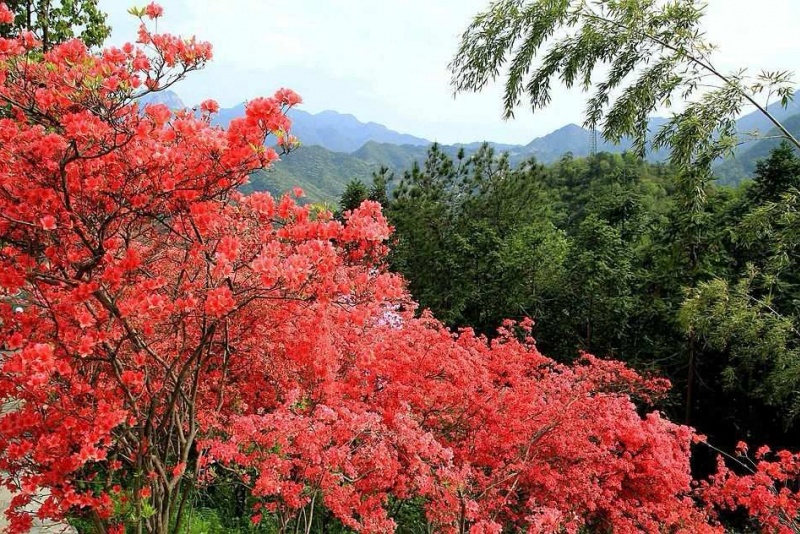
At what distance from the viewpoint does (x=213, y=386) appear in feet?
15.3

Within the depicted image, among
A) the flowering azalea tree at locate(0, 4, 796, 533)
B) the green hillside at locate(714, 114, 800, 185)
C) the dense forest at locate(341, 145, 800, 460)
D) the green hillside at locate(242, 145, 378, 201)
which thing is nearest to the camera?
the flowering azalea tree at locate(0, 4, 796, 533)

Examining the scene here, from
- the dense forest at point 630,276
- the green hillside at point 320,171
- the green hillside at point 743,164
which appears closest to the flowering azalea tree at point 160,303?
the dense forest at point 630,276

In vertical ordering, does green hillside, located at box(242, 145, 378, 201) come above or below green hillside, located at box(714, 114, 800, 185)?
above

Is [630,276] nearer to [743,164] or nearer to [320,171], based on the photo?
[743,164]

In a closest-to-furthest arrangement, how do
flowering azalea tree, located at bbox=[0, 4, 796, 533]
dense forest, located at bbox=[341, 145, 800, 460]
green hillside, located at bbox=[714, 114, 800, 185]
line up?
1. flowering azalea tree, located at bbox=[0, 4, 796, 533]
2. dense forest, located at bbox=[341, 145, 800, 460]
3. green hillside, located at bbox=[714, 114, 800, 185]

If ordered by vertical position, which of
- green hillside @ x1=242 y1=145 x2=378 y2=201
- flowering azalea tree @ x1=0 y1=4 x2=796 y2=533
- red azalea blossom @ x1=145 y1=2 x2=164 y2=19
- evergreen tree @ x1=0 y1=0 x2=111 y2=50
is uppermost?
green hillside @ x1=242 y1=145 x2=378 y2=201

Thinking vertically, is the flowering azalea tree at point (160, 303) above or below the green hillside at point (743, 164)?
below

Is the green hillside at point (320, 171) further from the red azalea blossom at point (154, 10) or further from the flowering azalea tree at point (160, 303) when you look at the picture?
the red azalea blossom at point (154, 10)

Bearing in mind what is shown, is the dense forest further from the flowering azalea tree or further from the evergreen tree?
the evergreen tree

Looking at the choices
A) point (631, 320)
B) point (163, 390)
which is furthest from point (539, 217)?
point (163, 390)

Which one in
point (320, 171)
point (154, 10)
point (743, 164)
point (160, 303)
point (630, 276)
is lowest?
point (160, 303)

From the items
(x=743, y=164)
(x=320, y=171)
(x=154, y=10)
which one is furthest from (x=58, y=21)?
(x=320, y=171)

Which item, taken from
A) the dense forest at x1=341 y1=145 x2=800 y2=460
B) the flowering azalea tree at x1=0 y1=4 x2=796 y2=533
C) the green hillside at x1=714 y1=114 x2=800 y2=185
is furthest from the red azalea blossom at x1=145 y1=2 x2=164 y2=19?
the green hillside at x1=714 y1=114 x2=800 y2=185

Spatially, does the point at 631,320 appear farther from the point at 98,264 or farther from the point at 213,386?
the point at 98,264
